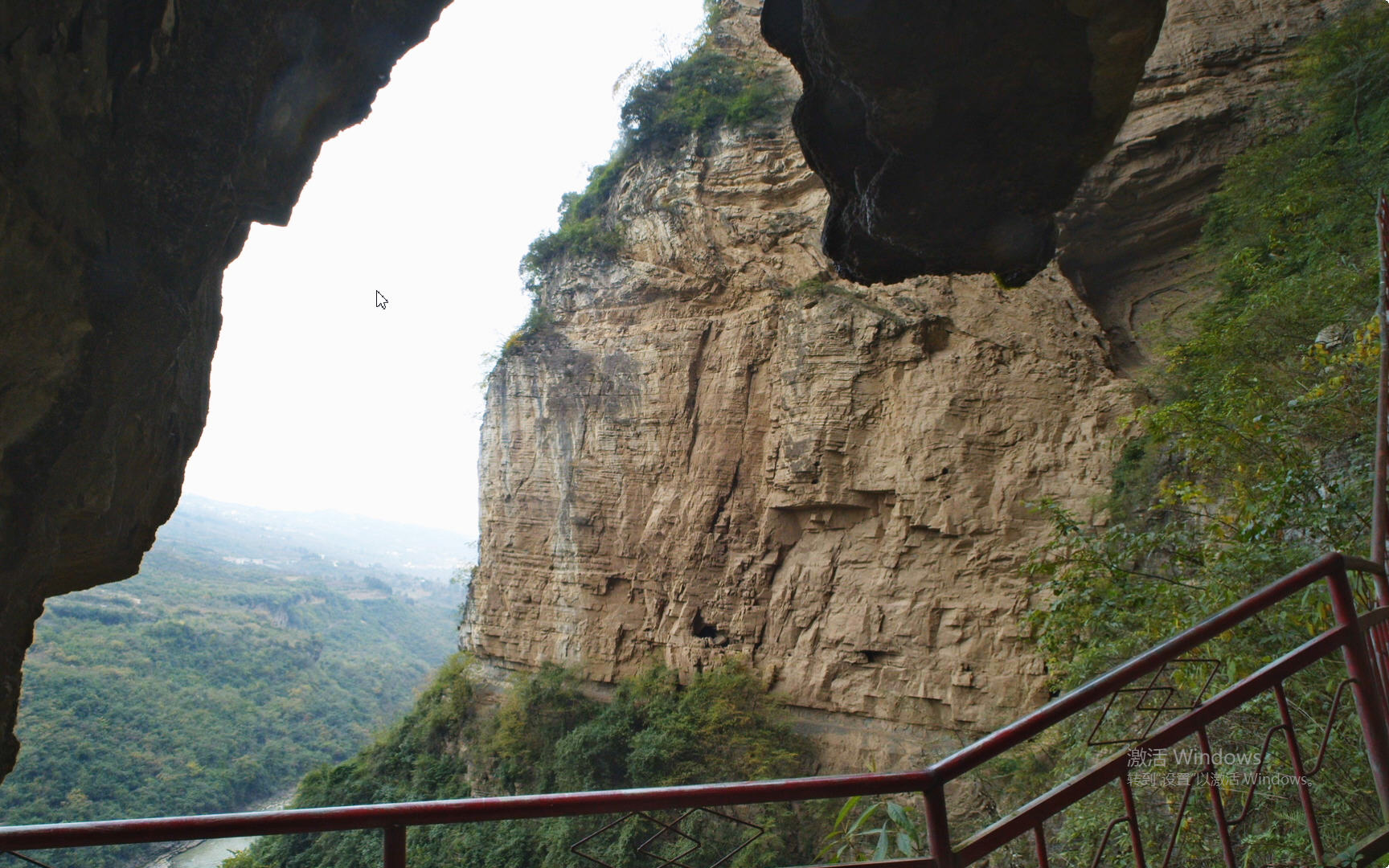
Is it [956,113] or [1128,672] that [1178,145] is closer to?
[956,113]

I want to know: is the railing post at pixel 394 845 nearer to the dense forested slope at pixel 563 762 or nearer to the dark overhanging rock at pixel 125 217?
the dark overhanging rock at pixel 125 217

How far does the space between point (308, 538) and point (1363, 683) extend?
97254mm

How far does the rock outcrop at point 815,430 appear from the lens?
10977 millimetres

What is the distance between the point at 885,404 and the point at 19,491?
11516 millimetres

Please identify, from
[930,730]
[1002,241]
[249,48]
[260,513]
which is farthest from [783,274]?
[260,513]

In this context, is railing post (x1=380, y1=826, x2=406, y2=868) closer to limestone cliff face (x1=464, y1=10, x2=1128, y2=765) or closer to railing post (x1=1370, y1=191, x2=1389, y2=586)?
railing post (x1=1370, y1=191, x2=1389, y2=586)

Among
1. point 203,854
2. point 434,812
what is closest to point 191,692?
point 203,854

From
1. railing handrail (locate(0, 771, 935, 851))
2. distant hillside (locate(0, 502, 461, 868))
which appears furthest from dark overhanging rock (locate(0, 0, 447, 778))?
distant hillside (locate(0, 502, 461, 868))

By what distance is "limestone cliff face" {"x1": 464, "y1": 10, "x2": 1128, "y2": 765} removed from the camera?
11.1m

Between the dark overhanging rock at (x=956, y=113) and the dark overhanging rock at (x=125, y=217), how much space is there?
1899mm

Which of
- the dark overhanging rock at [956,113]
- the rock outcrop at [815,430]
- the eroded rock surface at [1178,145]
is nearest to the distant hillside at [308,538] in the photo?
the rock outcrop at [815,430]

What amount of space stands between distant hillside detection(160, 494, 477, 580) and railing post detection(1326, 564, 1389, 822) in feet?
148

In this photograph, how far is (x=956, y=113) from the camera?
2.85m

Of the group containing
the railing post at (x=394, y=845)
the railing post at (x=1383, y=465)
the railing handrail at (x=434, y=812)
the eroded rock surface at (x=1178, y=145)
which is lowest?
the railing post at (x=394, y=845)
